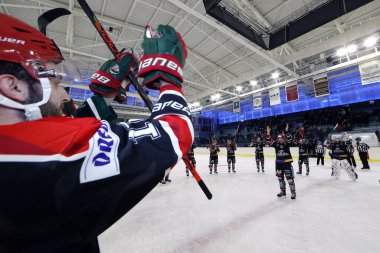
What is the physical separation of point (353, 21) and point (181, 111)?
1308cm

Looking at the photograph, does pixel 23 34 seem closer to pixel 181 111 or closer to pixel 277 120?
pixel 181 111

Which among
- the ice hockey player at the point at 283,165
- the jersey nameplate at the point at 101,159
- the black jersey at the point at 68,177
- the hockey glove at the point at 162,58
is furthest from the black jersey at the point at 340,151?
the jersey nameplate at the point at 101,159

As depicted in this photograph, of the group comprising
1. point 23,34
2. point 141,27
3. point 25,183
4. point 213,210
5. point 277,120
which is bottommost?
point 213,210

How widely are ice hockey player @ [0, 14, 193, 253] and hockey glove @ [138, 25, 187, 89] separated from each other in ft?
0.58

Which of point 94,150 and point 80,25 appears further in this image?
point 80,25

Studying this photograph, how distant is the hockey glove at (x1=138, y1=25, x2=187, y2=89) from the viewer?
754 mm

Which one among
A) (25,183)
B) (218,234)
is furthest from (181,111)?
(218,234)

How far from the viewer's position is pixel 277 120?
68.8 feet

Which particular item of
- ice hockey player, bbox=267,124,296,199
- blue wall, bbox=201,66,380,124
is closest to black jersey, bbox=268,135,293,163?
ice hockey player, bbox=267,124,296,199

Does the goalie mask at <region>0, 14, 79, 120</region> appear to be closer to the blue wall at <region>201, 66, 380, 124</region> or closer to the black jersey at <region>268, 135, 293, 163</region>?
the black jersey at <region>268, 135, 293, 163</region>

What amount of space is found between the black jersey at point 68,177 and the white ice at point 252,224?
2324 mm

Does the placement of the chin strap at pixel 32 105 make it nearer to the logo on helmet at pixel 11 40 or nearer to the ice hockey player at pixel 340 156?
the logo on helmet at pixel 11 40

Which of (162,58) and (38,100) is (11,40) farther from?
(162,58)

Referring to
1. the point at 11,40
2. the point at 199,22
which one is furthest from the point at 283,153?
the point at 199,22
